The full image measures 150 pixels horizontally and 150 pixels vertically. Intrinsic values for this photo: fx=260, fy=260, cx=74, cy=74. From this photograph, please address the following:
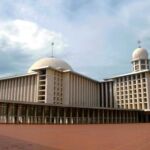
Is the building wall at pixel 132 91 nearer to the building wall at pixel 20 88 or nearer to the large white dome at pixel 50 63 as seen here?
the large white dome at pixel 50 63

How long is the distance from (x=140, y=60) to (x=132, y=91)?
41.9ft

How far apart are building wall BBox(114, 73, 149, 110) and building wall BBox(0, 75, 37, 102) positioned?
1102 inches

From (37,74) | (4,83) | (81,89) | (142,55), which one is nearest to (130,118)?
(81,89)

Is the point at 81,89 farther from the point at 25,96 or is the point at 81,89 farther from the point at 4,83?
the point at 4,83

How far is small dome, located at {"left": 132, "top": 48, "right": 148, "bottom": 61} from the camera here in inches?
3459

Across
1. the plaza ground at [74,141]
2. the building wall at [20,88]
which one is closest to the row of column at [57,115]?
the building wall at [20,88]

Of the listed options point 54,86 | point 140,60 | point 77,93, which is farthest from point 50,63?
point 140,60

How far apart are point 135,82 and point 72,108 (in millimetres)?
29050

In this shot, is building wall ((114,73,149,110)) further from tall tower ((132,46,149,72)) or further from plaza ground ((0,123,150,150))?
plaza ground ((0,123,150,150))

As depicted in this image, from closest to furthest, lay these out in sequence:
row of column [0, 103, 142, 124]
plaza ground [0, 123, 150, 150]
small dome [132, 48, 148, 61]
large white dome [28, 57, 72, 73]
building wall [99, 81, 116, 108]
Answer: plaza ground [0, 123, 150, 150] → row of column [0, 103, 142, 124] → large white dome [28, 57, 72, 73] → building wall [99, 81, 116, 108] → small dome [132, 48, 148, 61]

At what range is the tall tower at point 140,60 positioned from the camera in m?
87.5

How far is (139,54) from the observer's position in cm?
8812

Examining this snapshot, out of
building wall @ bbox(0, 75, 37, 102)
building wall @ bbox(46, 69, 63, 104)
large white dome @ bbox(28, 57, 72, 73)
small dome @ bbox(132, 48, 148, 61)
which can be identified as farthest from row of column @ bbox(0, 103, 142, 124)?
large white dome @ bbox(28, 57, 72, 73)

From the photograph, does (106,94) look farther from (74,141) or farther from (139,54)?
(74,141)
